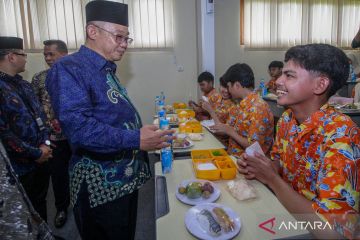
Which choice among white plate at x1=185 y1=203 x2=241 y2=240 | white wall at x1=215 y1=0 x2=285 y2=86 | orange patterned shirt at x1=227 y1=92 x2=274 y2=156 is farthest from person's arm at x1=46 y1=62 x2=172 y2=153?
white wall at x1=215 y1=0 x2=285 y2=86

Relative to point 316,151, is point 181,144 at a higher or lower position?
lower

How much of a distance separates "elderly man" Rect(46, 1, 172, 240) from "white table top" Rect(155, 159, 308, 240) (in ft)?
0.80

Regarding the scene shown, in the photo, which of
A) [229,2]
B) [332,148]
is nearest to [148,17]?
[229,2]

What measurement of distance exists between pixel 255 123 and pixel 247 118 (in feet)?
0.46

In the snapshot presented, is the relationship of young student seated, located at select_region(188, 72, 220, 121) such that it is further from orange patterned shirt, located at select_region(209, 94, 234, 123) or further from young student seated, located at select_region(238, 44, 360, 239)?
young student seated, located at select_region(238, 44, 360, 239)

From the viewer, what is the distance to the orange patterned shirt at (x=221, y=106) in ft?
9.91

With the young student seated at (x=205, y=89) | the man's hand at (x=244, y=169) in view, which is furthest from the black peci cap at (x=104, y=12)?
the young student seated at (x=205, y=89)

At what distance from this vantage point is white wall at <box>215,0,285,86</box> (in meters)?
4.69

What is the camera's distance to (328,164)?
89 cm

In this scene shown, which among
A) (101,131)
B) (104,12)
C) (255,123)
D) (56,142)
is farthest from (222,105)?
(101,131)

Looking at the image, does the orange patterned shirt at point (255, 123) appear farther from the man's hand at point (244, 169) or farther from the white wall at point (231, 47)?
the white wall at point (231, 47)

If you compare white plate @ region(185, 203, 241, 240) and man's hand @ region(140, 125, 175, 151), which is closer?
white plate @ region(185, 203, 241, 240)

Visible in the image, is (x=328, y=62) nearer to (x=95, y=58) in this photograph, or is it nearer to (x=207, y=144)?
(x=95, y=58)

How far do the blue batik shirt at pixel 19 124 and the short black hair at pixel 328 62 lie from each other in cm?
163
